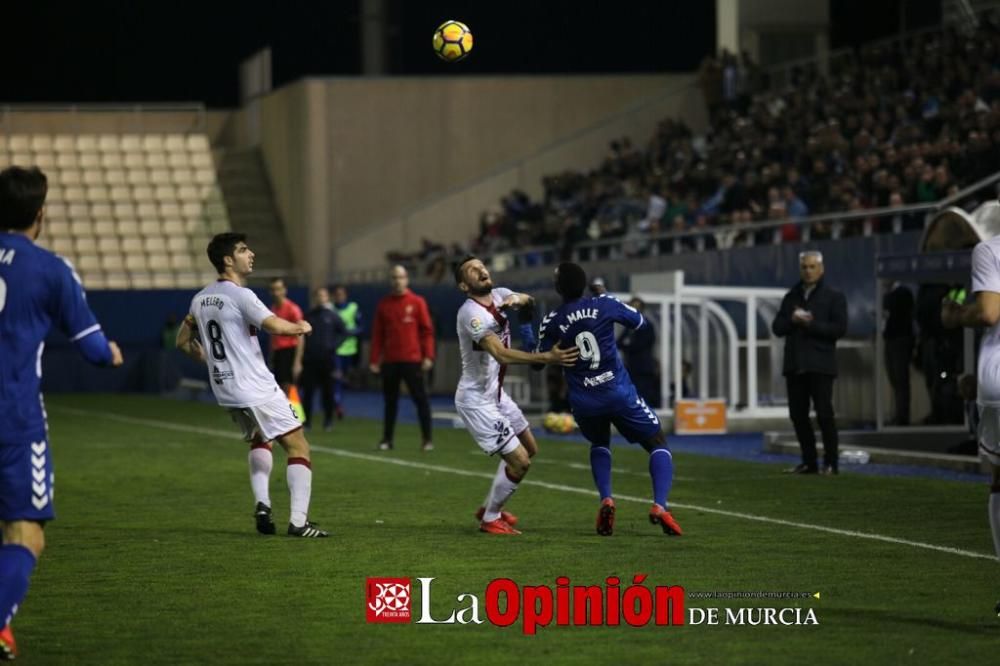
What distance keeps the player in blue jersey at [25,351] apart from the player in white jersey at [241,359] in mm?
4298

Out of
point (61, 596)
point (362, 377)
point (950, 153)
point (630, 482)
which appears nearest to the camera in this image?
point (61, 596)

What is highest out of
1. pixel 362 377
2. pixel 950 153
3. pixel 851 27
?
pixel 851 27

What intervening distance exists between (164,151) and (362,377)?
11742 mm

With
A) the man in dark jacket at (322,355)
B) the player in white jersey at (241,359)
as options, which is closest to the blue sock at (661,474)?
the player in white jersey at (241,359)

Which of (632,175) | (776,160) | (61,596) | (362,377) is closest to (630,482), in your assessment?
(61,596)

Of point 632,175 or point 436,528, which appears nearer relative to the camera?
point 436,528

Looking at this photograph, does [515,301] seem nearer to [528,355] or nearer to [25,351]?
[528,355]

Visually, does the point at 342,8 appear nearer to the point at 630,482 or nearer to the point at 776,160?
the point at 776,160

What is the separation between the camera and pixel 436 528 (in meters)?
12.5

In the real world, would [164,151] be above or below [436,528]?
above

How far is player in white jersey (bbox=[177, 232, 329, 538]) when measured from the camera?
38.6 feet

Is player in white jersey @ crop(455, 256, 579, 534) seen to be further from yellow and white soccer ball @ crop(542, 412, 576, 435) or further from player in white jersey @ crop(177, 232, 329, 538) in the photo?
yellow and white soccer ball @ crop(542, 412, 576, 435)

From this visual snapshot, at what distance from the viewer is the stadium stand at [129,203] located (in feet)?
149

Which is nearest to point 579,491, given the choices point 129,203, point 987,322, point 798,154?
point 987,322
